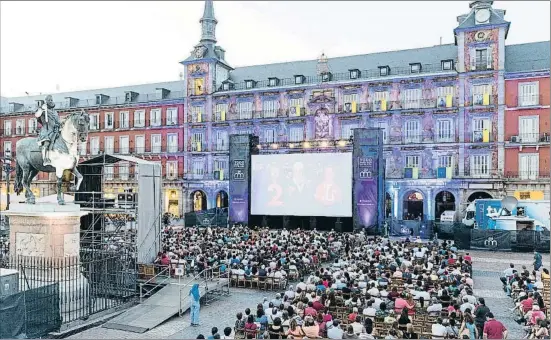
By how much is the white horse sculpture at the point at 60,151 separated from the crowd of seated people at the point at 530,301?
39.4 feet

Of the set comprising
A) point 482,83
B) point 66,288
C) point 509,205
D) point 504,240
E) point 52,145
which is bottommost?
point 504,240

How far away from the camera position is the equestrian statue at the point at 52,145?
39.7ft

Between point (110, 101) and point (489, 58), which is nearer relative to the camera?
point (489, 58)

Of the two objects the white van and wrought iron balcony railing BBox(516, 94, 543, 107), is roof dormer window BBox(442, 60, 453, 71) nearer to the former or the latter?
wrought iron balcony railing BBox(516, 94, 543, 107)

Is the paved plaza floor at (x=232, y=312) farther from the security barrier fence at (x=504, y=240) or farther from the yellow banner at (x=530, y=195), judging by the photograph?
the yellow banner at (x=530, y=195)

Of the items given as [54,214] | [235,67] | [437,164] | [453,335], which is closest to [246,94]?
[235,67]

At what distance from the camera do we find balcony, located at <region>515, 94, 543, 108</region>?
3594cm

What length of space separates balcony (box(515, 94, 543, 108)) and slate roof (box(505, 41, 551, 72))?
2219 mm

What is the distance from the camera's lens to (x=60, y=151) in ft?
40.2

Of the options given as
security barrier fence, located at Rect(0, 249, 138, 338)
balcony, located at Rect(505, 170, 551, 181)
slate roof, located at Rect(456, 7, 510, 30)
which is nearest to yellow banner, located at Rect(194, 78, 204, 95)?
slate roof, located at Rect(456, 7, 510, 30)

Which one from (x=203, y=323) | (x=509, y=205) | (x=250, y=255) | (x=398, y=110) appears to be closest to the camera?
(x=203, y=323)

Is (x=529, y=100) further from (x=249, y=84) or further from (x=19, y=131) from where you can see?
(x=19, y=131)

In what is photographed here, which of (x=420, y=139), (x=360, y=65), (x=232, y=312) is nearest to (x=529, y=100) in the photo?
(x=420, y=139)

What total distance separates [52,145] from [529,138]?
117 ft
